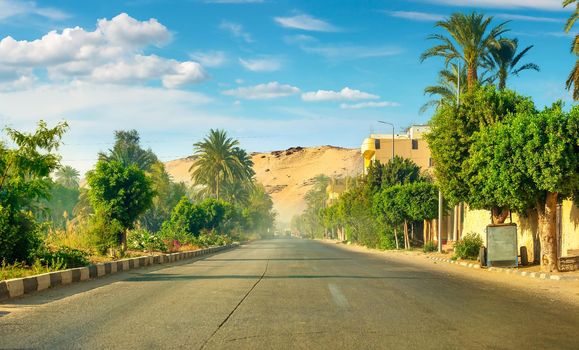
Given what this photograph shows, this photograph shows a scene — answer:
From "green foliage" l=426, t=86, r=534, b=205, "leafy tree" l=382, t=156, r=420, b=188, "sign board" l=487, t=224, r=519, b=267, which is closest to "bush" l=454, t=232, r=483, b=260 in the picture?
"green foliage" l=426, t=86, r=534, b=205

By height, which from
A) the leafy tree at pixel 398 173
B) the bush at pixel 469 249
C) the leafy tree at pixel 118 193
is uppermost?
the leafy tree at pixel 398 173

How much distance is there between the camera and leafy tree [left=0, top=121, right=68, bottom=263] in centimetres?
1482

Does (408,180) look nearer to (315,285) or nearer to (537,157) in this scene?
(537,157)

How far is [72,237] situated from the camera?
2484cm

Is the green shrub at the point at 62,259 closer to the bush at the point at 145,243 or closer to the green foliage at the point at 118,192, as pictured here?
the green foliage at the point at 118,192

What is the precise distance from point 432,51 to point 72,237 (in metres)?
23.3

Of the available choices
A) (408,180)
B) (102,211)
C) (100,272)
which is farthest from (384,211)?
(100,272)

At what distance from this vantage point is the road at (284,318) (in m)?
6.91

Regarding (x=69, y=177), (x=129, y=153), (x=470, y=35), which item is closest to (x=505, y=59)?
(x=470, y=35)

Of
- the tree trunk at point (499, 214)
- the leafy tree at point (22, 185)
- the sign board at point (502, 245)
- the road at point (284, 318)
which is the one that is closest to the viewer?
the road at point (284, 318)

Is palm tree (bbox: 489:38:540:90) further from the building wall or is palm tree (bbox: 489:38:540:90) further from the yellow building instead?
the yellow building

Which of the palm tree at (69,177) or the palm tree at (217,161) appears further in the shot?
the palm tree at (69,177)

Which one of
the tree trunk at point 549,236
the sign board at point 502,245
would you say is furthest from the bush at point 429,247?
the tree trunk at point 549,236

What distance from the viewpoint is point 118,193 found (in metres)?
25.4
